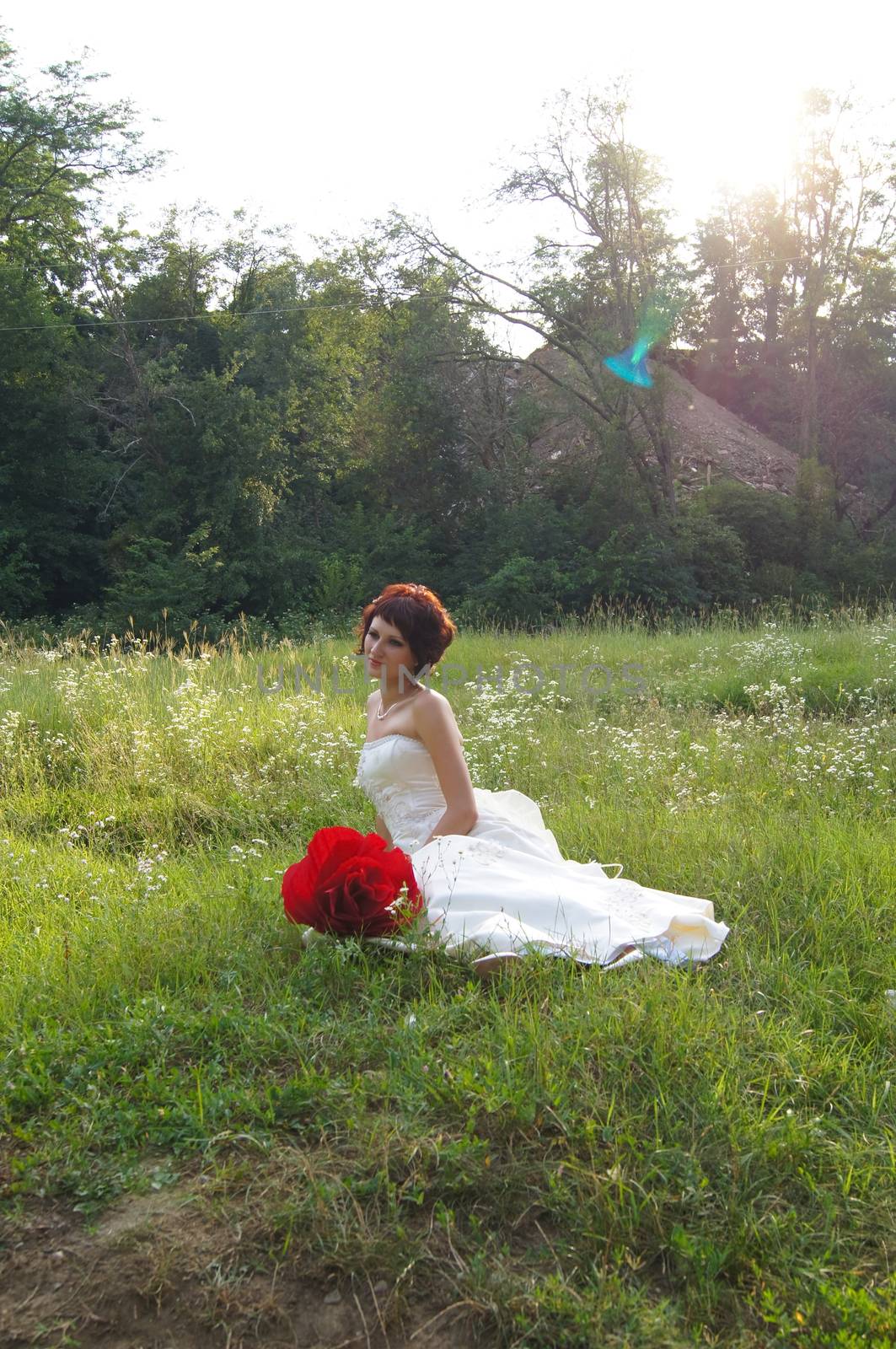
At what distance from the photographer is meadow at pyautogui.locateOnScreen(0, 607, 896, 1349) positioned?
2338 millimetres

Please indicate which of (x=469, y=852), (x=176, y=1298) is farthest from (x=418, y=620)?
(x=176, y=1298)

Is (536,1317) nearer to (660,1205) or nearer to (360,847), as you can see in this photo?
(660,1205)

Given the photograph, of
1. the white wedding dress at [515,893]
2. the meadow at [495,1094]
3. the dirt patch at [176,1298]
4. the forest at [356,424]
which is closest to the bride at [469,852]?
the white wedding dress at [515,893]

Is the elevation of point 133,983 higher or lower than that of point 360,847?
lower

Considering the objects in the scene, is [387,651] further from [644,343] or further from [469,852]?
[644,343]

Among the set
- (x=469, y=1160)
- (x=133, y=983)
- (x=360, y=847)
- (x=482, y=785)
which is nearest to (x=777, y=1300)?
(x=469, y=1160)

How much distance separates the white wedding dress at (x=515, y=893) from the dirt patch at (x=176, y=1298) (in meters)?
1.37

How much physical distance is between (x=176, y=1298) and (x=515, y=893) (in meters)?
1.83

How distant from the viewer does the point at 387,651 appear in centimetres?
441

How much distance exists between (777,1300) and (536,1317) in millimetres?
538

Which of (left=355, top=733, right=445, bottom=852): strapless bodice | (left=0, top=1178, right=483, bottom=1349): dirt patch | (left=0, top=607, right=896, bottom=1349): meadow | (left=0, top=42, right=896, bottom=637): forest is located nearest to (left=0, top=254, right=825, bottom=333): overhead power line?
(left=0, top=42, right=896, bottom=637): forest

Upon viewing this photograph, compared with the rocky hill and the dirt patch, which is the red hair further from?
the rocky hill

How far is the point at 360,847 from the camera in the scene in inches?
147

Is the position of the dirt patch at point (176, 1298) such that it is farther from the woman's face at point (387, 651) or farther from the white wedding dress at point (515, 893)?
the woman's face at point (387, 651)
